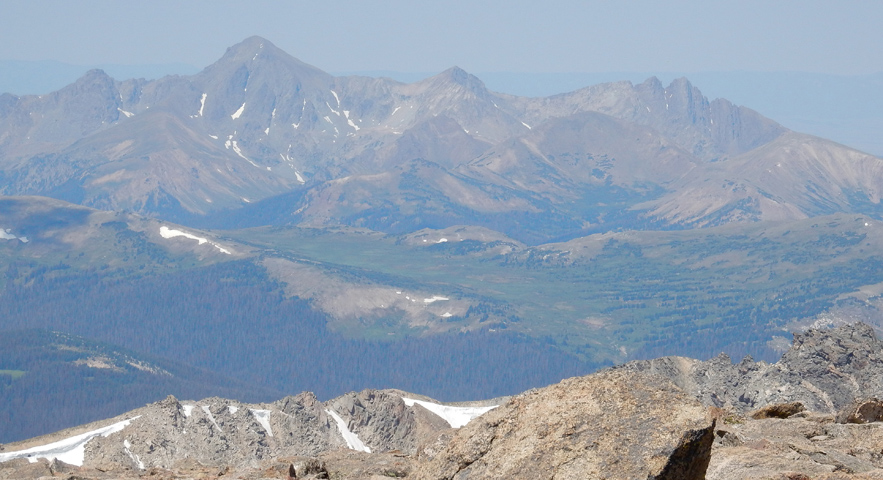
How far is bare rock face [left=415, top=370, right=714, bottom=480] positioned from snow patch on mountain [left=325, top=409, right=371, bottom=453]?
9492cm

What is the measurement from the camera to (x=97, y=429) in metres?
111

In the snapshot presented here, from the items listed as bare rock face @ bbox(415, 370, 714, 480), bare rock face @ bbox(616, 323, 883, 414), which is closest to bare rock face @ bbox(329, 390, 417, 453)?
bare rock face @ bbox(616, 323, 883, 414)

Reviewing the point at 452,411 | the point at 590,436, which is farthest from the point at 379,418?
the point at 590,436

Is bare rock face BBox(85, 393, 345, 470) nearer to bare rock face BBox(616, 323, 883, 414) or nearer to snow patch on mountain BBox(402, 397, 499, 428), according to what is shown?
snow patch on mountain BBox(402, 397, 499, 428)

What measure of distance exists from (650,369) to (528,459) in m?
98.9

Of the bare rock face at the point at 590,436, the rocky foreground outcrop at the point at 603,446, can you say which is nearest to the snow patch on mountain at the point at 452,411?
the rocky foreground outcrop at the point at 603,446

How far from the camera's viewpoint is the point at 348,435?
12512 centimetres

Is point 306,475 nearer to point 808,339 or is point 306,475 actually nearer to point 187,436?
point 187,436

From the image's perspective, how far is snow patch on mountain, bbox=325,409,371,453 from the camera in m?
122

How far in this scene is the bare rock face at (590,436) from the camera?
2505 cm

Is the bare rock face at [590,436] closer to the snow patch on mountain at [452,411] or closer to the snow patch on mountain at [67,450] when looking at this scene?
the snow patch on mountain at [67,450]

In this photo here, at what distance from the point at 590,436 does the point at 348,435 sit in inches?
4018

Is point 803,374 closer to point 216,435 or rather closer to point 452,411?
point 452,411

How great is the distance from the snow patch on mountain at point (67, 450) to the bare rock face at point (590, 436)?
8029 cm
